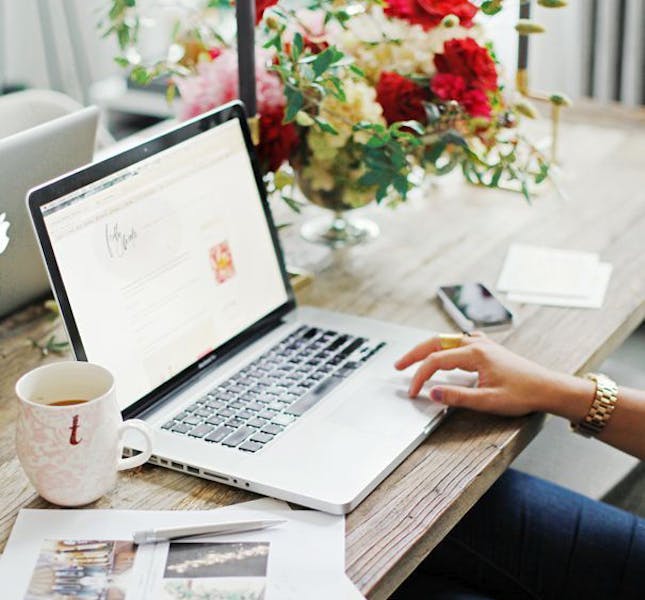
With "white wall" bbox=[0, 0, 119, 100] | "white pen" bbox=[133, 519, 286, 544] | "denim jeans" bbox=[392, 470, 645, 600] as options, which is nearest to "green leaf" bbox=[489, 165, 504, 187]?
"denim jeans" bbox=[392, 470, 645, 600]

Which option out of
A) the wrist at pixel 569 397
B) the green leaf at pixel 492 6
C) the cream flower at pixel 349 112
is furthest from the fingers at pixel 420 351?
the green leaf at pixel 492 6

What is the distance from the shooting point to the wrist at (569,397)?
3.84 ft

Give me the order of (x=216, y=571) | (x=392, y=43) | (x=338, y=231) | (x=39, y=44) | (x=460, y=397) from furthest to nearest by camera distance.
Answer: (x=39, y=44) → (x=338, y=231) → (x=392, y=43) → (x=460, y=397) → (x=216, y=571)

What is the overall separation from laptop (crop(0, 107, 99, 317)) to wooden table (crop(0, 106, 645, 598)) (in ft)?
0.19

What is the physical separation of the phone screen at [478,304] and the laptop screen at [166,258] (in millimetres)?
242

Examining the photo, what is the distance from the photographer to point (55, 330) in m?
1.37

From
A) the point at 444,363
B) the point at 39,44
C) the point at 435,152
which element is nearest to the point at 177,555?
the point at 444,363

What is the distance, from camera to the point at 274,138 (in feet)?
4.81

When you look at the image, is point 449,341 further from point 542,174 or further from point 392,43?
point 392,43

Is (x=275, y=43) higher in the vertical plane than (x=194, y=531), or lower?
higher

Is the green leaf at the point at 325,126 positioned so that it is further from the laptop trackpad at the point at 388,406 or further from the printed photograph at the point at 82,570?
the printed photograph at the point at 82,570

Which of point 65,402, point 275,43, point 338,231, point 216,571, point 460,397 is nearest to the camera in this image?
point 216,571

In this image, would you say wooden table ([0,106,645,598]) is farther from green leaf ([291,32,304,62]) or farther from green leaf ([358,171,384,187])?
green leaf ([291,32,304,62])

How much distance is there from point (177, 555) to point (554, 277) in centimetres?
79
